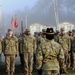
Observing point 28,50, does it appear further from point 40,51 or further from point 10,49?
point 40,51

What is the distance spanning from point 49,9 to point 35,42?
7973 cm

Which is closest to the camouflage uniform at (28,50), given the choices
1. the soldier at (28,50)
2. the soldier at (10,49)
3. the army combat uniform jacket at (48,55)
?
the soldier at (28,50)

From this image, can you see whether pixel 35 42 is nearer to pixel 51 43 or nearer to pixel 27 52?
pixel 27 52

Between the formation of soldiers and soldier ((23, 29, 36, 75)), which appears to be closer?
the formation of soldiers

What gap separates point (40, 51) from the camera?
944cm

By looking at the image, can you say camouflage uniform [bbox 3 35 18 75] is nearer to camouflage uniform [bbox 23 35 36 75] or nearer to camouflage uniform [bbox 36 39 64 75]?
camouflage uniform [bbox 23 35 36 75]

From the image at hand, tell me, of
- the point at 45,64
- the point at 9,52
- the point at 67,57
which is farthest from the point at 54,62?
the point at 67,57

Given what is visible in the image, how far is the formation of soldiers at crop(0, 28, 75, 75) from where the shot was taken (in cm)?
947

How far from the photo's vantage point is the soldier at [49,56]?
9.44 metres

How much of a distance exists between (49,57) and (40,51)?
0.80 feet

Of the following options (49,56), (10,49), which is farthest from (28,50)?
A: (49,56)

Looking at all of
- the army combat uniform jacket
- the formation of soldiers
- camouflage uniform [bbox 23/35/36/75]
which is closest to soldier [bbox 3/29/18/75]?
the formation of soldiers

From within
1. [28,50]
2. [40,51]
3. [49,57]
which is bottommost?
[28,50]

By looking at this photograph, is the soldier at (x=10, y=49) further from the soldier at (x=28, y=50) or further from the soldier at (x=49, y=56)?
the soldier at (x=49, y=56)
